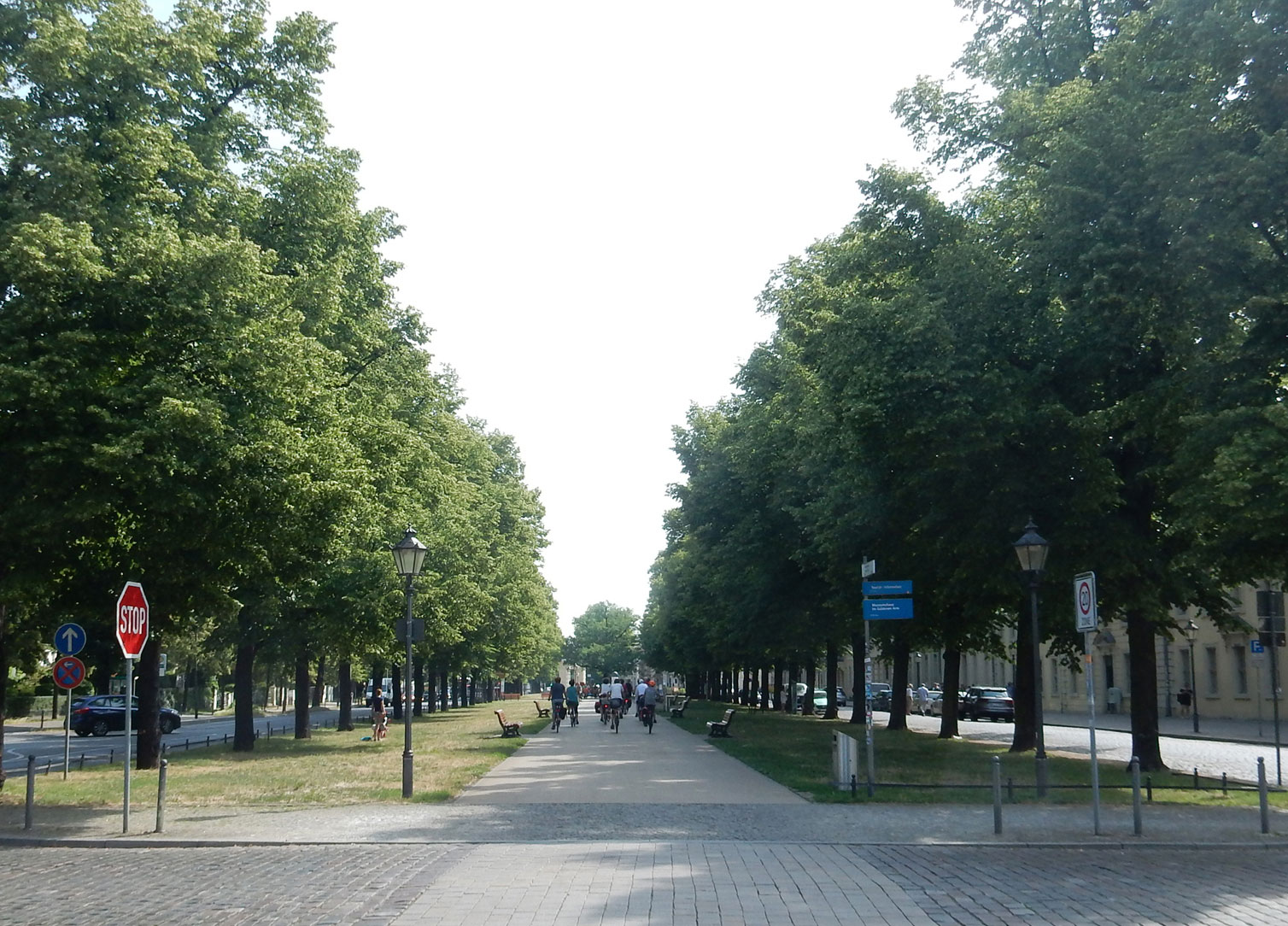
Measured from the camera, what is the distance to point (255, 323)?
17.4m

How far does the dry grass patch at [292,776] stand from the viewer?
62.4ft

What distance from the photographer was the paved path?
976cm

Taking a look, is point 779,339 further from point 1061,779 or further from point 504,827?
point 504,827

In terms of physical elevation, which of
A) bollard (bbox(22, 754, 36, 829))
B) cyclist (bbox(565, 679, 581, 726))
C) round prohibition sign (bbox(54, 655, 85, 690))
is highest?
round prohibition sign (bbox(54, 655, 85, 690))

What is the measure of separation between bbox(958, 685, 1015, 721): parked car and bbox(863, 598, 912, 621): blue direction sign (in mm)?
44693

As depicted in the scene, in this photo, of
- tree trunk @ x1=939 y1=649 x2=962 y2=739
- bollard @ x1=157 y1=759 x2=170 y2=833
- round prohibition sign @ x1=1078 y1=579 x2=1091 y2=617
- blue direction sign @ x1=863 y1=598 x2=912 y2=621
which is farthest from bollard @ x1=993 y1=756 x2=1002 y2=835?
Result: tree trunk @ x1=939 y1=649 x2=962 y2=739

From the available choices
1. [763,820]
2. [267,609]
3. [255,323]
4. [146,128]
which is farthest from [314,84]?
[763,820]

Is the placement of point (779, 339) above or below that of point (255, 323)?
above

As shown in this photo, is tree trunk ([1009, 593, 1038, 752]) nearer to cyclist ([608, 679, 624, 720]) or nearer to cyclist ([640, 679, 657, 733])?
cyclist ([640, 679, 657, 733])

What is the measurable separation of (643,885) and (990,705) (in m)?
53.4

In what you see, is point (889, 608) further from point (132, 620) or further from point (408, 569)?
point (132, 620)

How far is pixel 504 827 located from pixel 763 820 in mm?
3407

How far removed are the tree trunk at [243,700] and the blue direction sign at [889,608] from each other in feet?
61.2

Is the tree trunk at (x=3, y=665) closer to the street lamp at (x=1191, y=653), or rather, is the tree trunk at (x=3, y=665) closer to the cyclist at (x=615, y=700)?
the cyclist at (x=615, y=700)
